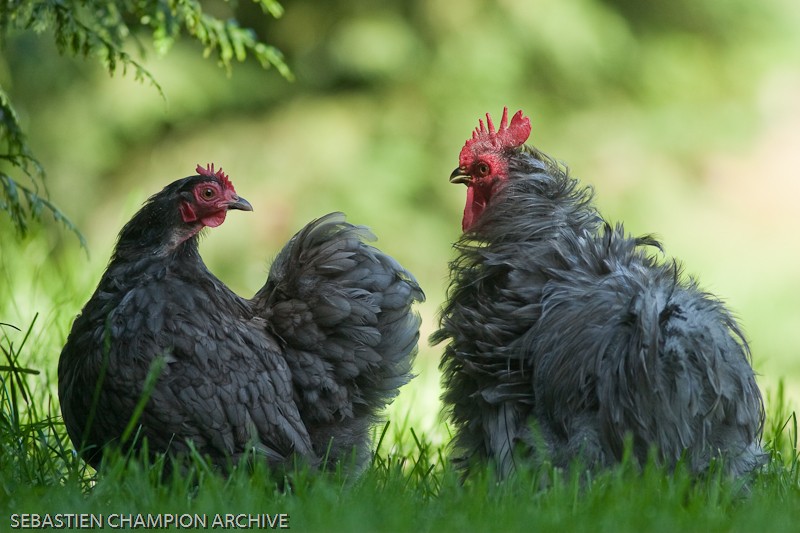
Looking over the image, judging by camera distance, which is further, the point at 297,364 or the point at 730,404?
the point at 297,364

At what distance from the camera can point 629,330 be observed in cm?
354

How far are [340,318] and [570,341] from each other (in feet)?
3.50

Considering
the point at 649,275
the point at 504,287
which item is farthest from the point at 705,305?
the point at 504,287

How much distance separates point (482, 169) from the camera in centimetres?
426

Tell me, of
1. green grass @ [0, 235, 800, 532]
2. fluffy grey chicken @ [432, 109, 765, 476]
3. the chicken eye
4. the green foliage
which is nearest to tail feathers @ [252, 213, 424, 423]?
fluffy grey chicken @ [432, 109, 765, 476]

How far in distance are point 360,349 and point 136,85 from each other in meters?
5.90

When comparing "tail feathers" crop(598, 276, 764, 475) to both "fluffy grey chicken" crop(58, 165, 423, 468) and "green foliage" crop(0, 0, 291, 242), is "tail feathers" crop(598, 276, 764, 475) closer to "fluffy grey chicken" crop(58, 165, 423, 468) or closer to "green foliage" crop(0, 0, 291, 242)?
"fluffy grey chicken" crop(58, 165, 423, 468)

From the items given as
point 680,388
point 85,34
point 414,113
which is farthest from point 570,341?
point 414,113

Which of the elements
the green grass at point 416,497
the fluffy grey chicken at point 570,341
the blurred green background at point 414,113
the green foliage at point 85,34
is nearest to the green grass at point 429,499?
the green grass at point 416,497

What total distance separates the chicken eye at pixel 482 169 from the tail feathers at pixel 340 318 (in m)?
0.57

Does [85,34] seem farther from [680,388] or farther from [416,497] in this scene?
[680,388]

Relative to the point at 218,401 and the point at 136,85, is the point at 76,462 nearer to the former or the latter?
the point at 218,401

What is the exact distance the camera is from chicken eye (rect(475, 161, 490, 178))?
4250 millimetres

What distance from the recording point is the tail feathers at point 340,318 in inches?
166
